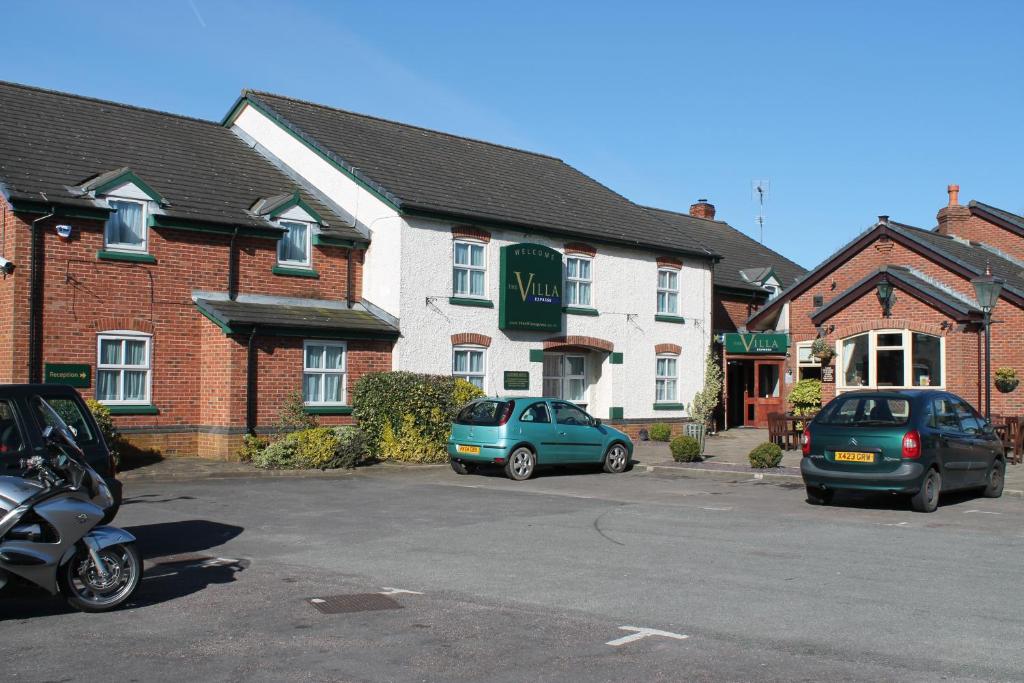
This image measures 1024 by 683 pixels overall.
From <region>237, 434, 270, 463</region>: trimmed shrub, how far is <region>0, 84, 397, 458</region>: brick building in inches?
9.6

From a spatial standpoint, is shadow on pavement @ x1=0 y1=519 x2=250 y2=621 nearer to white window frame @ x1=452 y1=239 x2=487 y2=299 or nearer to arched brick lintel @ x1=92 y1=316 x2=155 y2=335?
arched brick lintel @ x1=92 y1=316 x2=155 y2=335

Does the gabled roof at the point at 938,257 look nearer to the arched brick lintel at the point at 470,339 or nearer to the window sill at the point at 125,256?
the arched brick lintel at the point at 470,339

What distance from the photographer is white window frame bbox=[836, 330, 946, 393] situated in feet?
83.3

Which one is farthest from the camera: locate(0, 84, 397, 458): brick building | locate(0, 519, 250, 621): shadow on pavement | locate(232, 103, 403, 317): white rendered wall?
locate(232, 103, 403, 317): white rendered wall

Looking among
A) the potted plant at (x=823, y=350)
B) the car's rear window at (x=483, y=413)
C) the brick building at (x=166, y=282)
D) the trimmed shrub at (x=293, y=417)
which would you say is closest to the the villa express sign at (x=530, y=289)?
the brick building at (x=166, y=282)

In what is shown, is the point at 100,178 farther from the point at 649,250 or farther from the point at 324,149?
the point at 649,250

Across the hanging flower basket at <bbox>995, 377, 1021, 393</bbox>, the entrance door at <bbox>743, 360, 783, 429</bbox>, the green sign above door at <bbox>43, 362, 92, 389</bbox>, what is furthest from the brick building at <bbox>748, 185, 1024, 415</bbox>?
the green sign above door at <bbox>43, 362, 92, 389</bbox>

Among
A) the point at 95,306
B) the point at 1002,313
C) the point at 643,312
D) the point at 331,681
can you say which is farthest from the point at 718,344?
the point at 331,681

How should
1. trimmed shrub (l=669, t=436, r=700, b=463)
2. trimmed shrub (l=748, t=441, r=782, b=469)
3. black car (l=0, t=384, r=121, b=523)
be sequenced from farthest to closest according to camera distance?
trimmed shrub (l=669, t=436, r=700, b=463) < trimmed shrub (l=748, t=441, r=782, b=469) < black car (l=0, t=384, r=121, b=523)

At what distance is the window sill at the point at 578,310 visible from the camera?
92.7 feet

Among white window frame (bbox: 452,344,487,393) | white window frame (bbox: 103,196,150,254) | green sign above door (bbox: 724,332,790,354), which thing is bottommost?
white window frame (bbox: 452,344,487,393)

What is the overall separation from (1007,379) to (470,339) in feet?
42.6

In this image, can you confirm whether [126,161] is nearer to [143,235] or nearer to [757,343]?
[143,235]

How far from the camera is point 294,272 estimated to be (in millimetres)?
23969
